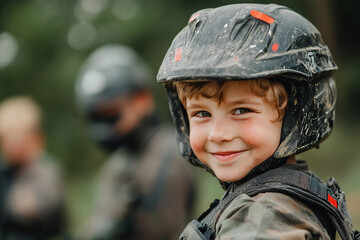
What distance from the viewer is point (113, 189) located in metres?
7.02

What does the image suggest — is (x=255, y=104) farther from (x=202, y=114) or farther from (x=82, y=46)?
(x=82, y=46)

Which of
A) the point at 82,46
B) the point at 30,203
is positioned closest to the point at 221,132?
A: the point at 30,203

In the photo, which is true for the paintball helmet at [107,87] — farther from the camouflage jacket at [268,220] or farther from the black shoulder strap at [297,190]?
the camouflage jacket at [268,220]

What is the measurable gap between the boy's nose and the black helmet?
0.21 meters

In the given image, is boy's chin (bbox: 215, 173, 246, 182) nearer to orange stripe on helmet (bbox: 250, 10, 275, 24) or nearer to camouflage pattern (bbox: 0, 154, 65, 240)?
orange stripe on helmet (bbox: 250, 10, 275, 24)

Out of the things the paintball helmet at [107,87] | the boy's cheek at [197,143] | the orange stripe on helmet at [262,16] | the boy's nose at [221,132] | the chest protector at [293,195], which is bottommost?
the paintball helmet at [107,87]

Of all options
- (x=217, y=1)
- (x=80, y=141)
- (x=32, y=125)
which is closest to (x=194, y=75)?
(x=32, y=125)

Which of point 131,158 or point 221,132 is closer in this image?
point 221,132

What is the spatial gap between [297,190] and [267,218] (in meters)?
0.27

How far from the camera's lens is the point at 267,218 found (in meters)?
2.15

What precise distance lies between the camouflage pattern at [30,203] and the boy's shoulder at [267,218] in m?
5.06

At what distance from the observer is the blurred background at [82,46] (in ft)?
43.8

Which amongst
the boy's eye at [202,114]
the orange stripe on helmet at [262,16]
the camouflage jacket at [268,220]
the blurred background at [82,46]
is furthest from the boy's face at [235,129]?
the blurred background at [82,46]

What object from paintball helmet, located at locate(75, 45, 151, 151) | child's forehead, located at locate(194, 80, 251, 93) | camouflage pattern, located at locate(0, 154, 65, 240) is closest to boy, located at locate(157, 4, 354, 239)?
child's forehead, located at locate(194, 80, 251, 93)
